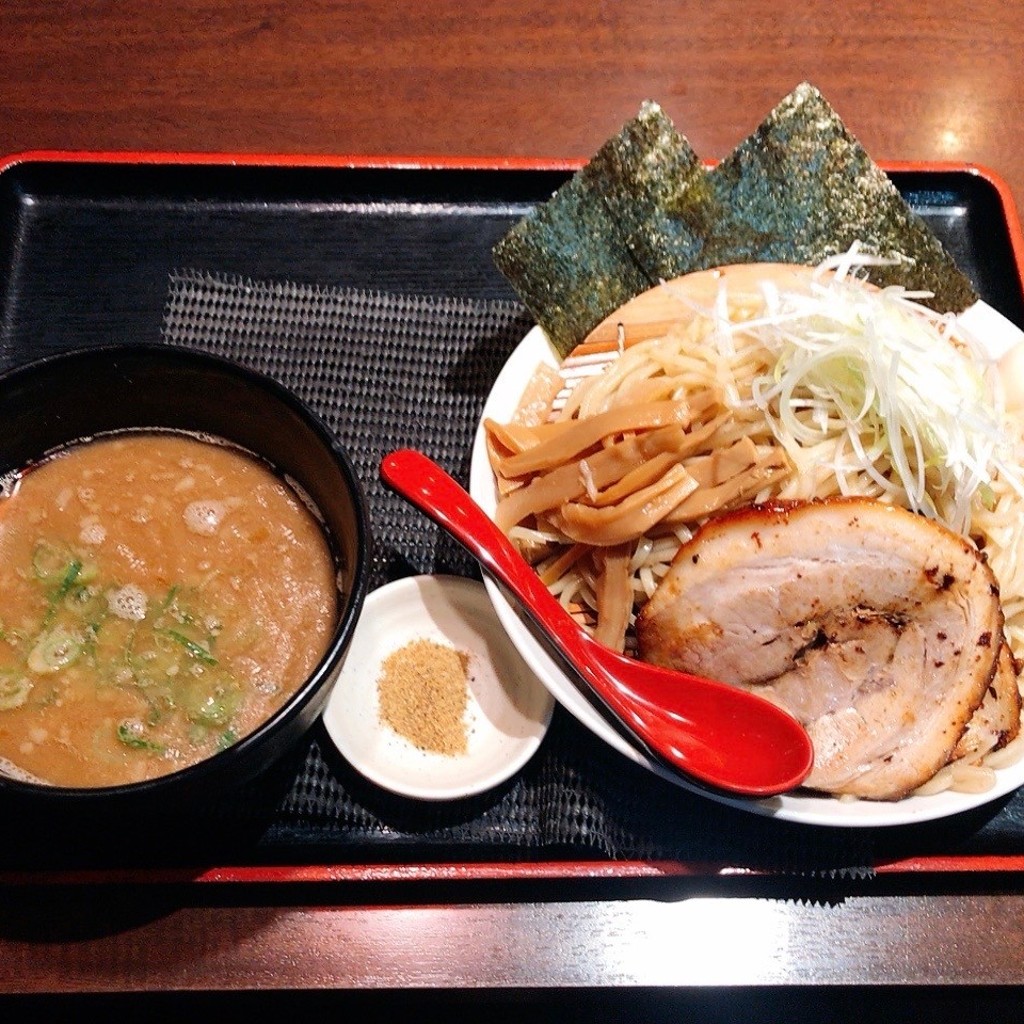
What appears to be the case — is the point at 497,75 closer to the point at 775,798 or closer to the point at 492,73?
the point at 492,73

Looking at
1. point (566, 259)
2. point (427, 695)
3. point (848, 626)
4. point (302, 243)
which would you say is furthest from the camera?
point (302, 243)

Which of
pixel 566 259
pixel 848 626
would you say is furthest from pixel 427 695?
pixel 566 259

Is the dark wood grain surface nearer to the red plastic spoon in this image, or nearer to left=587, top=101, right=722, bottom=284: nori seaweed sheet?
left=587, top=101, right=722, bottom=284: nori seaweed sheet

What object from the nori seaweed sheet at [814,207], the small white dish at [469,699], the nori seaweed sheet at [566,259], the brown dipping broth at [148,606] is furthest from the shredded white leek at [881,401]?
the brown dipping broth at [148,606]

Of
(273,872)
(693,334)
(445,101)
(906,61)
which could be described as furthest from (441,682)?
(906,61)

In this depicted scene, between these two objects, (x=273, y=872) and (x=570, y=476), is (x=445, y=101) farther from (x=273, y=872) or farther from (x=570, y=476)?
(x=273, y=872)

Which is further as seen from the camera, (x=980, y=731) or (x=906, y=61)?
(x=906, y=61)
